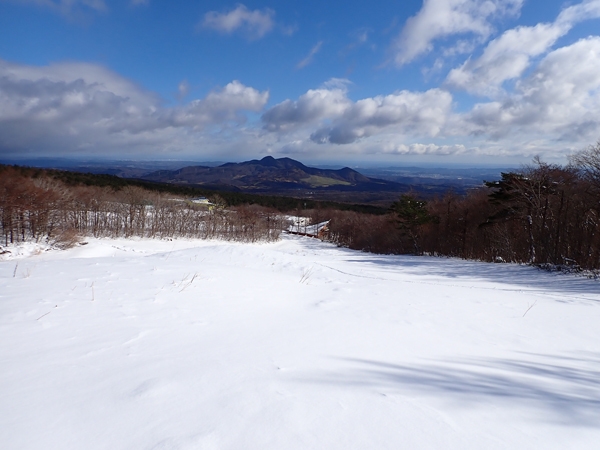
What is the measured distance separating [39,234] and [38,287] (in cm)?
2587

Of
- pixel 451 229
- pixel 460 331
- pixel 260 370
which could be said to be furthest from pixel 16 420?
pixel 451 229

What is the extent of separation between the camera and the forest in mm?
17375

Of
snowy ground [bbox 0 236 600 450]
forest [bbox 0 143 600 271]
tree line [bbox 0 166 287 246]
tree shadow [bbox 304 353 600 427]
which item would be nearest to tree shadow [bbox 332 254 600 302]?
forest [bbox 0 143 600 271]

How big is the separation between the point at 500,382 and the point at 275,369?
7.25 feet

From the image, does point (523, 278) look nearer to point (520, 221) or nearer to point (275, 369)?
point (275, 369)

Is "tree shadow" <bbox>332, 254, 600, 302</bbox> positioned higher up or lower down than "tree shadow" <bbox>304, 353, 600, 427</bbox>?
lower down

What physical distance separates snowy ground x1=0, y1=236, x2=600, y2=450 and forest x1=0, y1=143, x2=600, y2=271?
12.1 meters

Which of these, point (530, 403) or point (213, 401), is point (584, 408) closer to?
point (530, 403)

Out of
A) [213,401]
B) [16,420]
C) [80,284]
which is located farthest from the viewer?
[80,284]

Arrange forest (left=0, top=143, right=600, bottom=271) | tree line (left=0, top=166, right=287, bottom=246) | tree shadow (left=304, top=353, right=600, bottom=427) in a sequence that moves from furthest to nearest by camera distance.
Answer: tree line (left=0, top=166, right=287, bottom=246) → forest (left=0, top=143, right=600, bottom=271) → tree shadow (left=304, top=353, right=600, bottom=427)

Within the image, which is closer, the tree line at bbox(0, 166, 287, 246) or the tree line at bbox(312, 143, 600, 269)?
the tree line at bbox(312, 143, 600, 269)

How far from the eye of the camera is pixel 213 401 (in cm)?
226

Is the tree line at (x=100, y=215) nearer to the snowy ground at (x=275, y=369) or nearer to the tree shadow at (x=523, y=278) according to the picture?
the snowy ground at (x=275, y=369)

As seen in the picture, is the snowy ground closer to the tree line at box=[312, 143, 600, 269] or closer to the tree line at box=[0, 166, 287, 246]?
the tree line at box=[312, 143, 600, 269]
